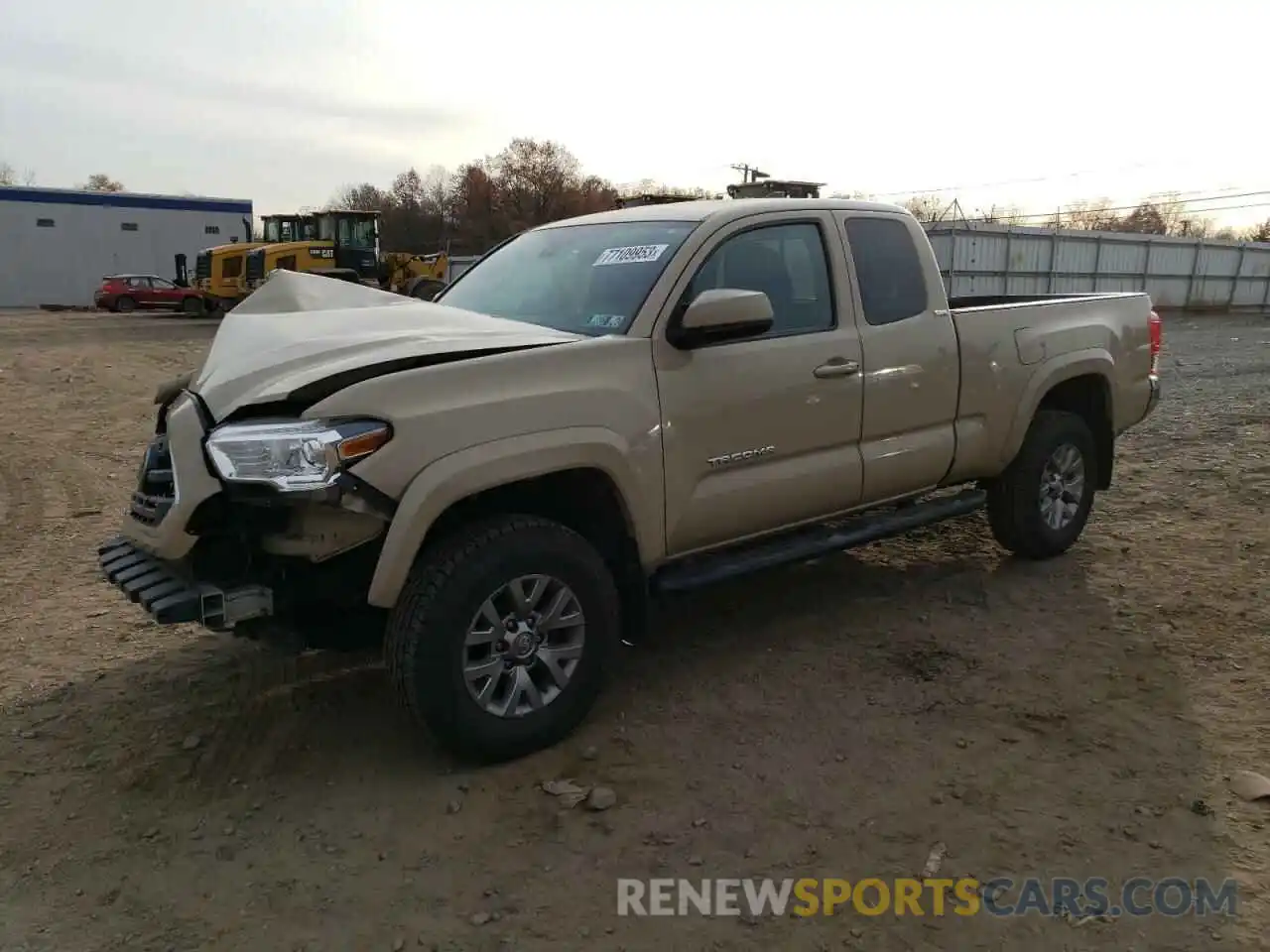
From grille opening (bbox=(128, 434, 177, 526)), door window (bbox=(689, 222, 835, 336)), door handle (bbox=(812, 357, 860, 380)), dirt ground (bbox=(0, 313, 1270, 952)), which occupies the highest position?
door window (bbox=(689, 222, 835, 336))

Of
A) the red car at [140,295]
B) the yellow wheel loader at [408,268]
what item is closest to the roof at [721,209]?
the yellow wheel loader at [408,268]

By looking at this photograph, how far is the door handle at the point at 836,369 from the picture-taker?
4.24 meters

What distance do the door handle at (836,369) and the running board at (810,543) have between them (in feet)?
2.37

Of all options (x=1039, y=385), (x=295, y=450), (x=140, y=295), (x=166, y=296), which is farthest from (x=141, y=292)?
(x=295, y=450)

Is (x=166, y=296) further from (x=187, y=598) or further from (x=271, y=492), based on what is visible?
(x=271, y=492)

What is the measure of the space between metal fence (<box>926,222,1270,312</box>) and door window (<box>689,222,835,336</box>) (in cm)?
2243

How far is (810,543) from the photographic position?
14.3ft

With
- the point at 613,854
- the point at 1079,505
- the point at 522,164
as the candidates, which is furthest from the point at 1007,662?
the point at 522,164

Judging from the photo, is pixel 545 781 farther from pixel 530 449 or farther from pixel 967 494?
pixel 967 494

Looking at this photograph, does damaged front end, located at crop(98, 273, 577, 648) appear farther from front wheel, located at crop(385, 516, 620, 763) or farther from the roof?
the roof

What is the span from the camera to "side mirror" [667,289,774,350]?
3.63 metres

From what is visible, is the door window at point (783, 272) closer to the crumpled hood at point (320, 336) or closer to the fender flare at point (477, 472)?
the crumpled hood at point (320, 336)

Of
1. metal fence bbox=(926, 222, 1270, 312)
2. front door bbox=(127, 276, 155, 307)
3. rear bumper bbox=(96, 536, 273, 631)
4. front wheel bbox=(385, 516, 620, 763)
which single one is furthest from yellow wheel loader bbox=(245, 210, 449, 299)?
front wheel bbox=(385, 516, 620, 763)

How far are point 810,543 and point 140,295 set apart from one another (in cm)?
3423
